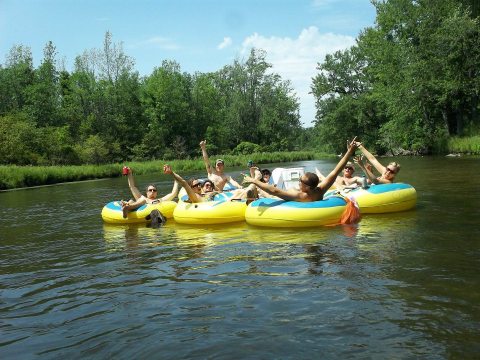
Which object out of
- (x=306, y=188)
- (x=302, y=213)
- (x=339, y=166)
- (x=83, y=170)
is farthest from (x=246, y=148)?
(x=339, y=166)

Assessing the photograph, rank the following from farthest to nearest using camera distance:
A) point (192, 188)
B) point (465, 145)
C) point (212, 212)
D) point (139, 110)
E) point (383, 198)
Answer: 1. point (139, 110)
2. point (465, 145)
3. point (192, 188)
4. point (383, 198)
5. point (212, 212)

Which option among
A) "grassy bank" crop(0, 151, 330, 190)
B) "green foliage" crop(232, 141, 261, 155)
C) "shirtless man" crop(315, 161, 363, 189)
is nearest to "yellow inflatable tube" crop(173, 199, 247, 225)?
"shirtless man" crop(315, 161, 363, 189)

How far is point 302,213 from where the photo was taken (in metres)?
8.12

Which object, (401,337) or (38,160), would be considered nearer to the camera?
(401,337)

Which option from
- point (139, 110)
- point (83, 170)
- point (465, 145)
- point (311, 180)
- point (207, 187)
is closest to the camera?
point (311, 180)

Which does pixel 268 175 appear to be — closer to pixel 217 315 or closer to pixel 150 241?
pixel 150 241

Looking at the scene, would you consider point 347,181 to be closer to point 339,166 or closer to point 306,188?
point 306,188

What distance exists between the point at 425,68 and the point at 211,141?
31567 millimetres

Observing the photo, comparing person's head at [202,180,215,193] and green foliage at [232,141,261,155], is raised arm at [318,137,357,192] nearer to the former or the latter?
person's head at [202,180,215,193]

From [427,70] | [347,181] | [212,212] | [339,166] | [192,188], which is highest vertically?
[427,70]

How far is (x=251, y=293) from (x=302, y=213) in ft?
11.3

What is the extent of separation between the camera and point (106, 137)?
4872cm

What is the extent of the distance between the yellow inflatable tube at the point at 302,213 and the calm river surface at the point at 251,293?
0.63 feet

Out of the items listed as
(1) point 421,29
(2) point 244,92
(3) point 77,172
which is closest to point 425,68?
(1) point 421,29
